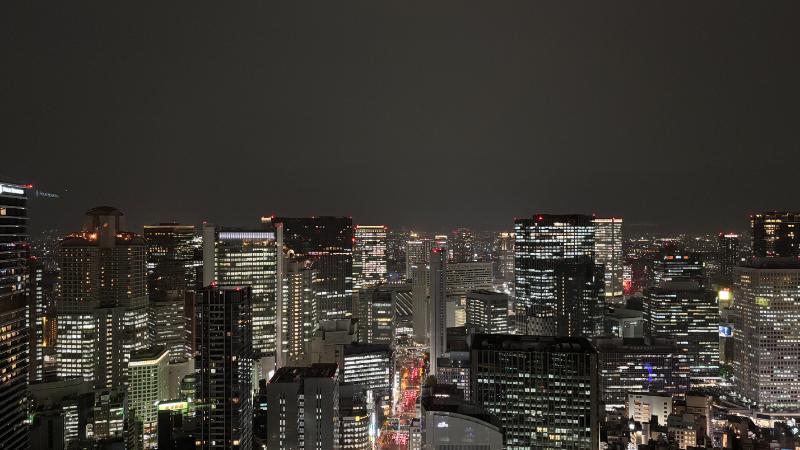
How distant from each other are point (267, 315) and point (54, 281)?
12169 mm

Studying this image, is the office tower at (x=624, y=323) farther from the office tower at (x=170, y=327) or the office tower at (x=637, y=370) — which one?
the office tower at (x=170, y=327)

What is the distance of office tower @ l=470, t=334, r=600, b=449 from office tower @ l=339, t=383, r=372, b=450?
5403mm

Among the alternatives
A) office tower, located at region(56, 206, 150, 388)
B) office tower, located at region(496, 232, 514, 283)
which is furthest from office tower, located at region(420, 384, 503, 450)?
office tower, located at region(496, 232, 514, 283)

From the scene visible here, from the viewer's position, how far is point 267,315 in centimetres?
3488

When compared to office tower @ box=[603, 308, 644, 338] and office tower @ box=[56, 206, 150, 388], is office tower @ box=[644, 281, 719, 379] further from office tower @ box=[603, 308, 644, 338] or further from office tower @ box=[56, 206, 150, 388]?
office tower @ box=[56, 206, 150, 388]

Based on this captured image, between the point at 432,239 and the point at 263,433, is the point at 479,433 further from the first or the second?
the point at 432,239

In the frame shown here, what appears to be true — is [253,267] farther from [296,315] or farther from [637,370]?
[637,370]

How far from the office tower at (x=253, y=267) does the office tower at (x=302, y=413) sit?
9657 mm

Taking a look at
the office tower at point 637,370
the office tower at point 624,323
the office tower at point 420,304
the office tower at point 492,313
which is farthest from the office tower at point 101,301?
the office tower at point 624,323

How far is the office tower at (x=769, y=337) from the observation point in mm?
34156

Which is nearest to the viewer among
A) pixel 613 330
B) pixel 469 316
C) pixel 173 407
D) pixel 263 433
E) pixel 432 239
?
pixel 263 433

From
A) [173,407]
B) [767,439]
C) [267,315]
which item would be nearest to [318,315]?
[267,315]

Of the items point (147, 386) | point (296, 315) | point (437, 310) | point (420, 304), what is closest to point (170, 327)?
point (296, 315)

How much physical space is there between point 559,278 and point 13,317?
109ft
